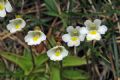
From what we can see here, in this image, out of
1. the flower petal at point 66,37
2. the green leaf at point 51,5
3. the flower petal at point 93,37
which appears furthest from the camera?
the green leaf at point 51,5

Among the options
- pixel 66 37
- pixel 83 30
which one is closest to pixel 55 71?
pixel 66 37

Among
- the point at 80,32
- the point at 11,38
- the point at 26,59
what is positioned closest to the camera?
the point at 80,32

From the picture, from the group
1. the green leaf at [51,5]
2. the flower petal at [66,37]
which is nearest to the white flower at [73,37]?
the flower petal at [66,37]

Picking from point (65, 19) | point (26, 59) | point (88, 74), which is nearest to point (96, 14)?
point (65, 19)

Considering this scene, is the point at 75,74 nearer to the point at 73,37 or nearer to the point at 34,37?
the point at 73,37

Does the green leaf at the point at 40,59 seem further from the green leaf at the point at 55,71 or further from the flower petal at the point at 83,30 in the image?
the flower petal at the point at 83,30

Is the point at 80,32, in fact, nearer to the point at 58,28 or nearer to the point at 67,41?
the point at 67,41
